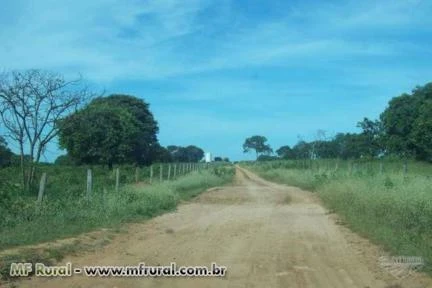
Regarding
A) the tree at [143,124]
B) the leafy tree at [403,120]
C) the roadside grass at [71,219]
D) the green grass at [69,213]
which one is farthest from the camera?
the tree at [143,124]

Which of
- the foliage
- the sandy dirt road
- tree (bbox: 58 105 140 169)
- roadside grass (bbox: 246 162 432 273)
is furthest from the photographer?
the foliage

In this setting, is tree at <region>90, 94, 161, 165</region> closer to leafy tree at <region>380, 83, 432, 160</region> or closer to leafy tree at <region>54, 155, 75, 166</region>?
→ leafy tree at <region>54, 155, 75, 166</region>

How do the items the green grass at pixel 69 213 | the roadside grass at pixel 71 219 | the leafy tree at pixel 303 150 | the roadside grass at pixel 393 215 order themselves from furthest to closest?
the leafy tree at pixel 303 150
the green grass at pixel 69 213
the roadside grass at pixel 393 215
the roadside grass at pixel 71 219

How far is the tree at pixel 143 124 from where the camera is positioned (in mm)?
65500

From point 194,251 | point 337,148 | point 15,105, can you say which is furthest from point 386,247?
point 337,148

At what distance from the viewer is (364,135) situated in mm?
68750

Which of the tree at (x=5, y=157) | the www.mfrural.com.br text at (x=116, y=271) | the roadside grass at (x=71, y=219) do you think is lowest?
the www.mfrural.com.br text at (x=116, y=271)

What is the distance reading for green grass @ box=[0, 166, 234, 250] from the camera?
524 inches

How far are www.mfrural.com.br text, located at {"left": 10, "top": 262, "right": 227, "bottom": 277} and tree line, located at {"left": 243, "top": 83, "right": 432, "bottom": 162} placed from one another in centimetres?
2724

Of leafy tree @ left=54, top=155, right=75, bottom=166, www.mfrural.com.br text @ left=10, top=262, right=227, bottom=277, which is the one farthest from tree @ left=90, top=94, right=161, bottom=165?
www.mfrural.com.br text @ left=10, top=262, right=227, bottom=277

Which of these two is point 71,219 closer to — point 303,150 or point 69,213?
point 69,213

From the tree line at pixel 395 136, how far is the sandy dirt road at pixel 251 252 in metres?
20.6

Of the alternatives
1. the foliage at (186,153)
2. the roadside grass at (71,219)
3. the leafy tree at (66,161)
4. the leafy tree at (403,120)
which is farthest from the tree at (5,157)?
the foliage at (186,153)

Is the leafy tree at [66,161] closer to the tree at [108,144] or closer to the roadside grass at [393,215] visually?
the tree at [108,144]
